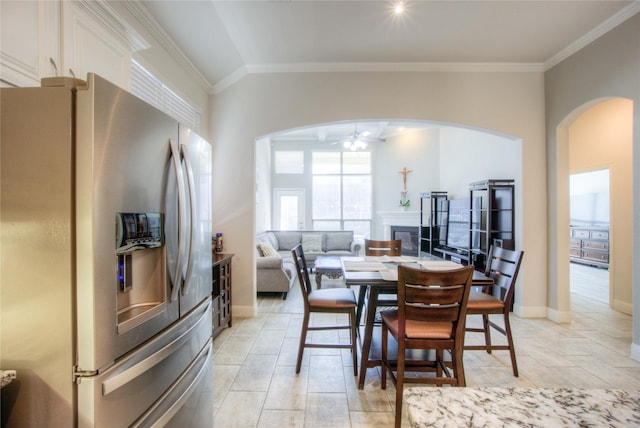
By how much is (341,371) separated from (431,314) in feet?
3.55

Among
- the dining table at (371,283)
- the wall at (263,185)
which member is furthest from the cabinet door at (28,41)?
the wall at (263,185)

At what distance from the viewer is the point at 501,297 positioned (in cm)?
246

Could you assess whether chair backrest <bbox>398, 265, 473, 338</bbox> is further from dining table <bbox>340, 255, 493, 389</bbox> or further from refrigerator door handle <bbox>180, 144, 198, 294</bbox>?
refrigerator door handle <bbox>180, 144, 198, 294</bbox>

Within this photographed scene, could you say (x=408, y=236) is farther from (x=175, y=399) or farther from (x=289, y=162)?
(x=175, y=399)

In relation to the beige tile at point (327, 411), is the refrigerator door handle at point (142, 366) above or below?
above

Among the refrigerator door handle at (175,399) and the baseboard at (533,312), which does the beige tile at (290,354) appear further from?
the baseboard at (533,312)

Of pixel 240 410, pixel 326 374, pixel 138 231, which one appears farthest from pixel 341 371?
pixel 138 231

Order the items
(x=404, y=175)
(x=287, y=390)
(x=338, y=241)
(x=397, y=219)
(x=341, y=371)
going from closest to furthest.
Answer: (x=287, y=390) < (x=341, y=371) < (x=338, y=241) < (x=397, y=219) < (x=404, y=175)

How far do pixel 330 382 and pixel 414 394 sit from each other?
1728 mm

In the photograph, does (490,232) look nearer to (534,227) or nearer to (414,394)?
(534,227)

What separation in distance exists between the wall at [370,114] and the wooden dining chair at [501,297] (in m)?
1.35

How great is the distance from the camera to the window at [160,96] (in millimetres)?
2194

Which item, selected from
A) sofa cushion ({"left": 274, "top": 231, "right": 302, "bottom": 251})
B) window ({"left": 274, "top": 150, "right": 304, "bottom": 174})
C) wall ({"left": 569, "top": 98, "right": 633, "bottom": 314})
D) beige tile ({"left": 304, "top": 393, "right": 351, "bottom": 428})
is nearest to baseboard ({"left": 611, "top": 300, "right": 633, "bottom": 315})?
wall ({"left": 569, "top": 98, "right": 633, "bottom": 314})

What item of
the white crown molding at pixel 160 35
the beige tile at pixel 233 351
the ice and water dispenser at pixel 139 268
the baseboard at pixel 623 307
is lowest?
the beige tile at pixel 233 351
